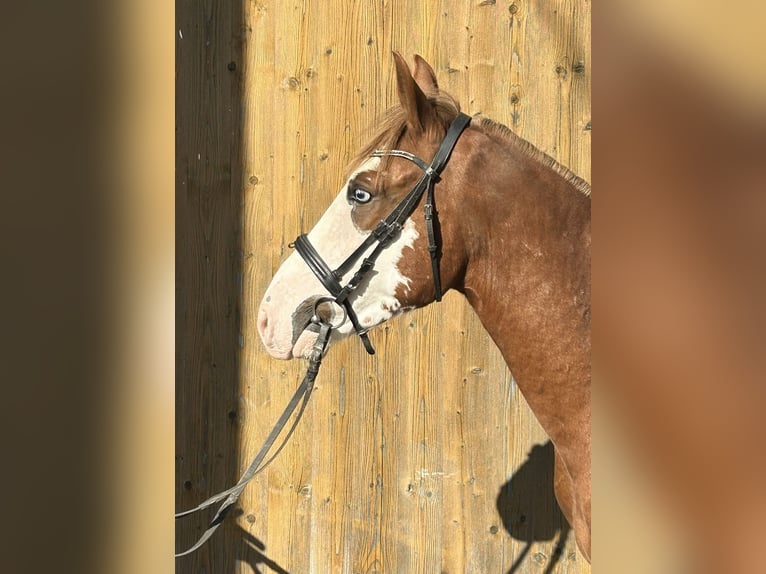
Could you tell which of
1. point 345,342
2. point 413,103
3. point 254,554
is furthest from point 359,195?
point 254,554

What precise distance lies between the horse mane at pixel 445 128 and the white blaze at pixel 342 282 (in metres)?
0.04

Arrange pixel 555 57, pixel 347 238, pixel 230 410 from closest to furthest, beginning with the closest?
pixel 347 238
pixel 555 57
pixel 230 410

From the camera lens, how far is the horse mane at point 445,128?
55.8 inches

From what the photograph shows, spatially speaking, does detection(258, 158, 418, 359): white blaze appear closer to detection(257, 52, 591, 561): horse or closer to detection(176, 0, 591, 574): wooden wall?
detection(257, 52, 591, 561): horse

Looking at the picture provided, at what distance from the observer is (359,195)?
1463 mm

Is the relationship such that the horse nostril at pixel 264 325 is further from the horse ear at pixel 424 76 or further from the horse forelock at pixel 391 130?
the horse ear at pixel 424 76
